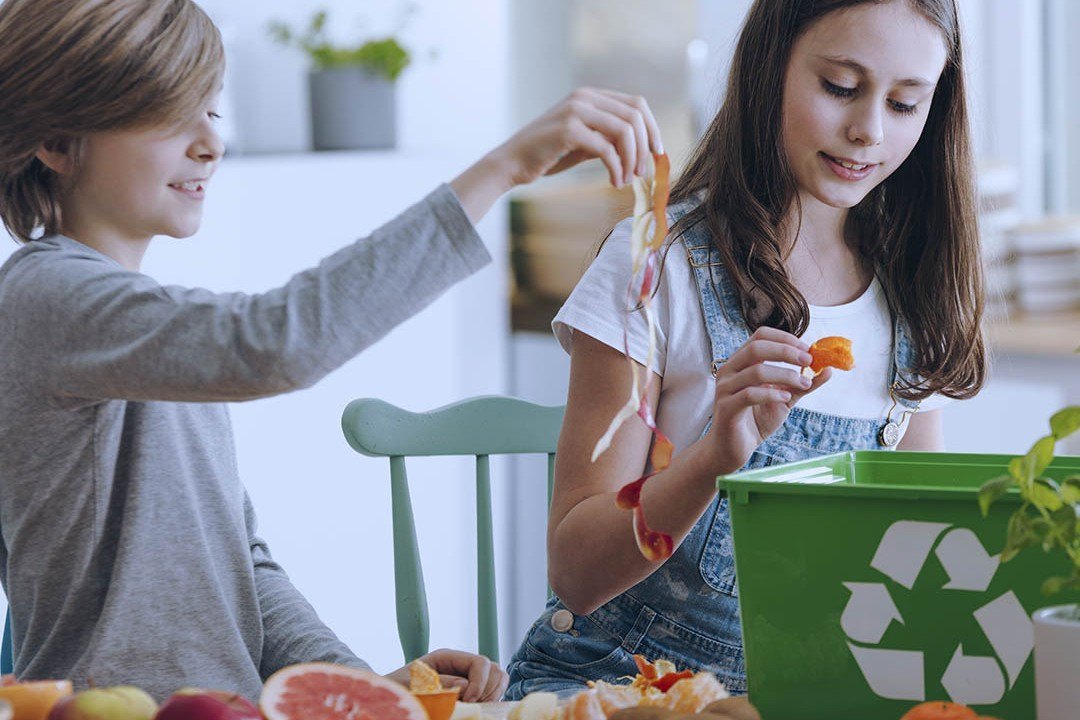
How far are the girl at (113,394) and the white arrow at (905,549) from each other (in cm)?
31

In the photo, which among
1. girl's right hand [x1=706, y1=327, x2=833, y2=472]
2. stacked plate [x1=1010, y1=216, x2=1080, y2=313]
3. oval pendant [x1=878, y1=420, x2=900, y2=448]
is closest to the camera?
girl's right hand [x1=706, y1=327, x2=833, y2=472]

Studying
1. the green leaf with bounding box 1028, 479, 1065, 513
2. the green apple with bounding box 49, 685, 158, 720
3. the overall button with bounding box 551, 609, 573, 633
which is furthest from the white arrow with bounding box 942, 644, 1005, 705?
the overall button with bounding box 551, 609, 573, 633

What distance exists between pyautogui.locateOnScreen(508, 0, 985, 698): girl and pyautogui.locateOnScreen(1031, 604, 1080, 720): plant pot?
0.45 m

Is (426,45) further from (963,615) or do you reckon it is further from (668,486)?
(963,615)

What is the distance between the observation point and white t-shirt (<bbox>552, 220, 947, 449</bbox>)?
1.22 metres

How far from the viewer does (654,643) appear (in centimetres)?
124

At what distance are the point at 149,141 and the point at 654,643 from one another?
24.1 inches

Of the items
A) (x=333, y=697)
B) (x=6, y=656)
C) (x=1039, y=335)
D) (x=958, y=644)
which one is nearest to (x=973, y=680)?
(x=958, y=644)

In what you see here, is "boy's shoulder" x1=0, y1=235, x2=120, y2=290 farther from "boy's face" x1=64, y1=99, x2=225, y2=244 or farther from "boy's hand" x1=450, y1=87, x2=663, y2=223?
"boy's hand" x1=450, y1=87, x2=663, y2=223

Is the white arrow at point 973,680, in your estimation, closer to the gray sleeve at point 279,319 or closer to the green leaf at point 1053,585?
the green leaf at point 1053,585

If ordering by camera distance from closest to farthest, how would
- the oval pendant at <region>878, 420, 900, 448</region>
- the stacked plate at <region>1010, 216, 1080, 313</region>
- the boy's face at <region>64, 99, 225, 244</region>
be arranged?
1. the boy's face at <region>64, 99, 225, 244</region>
2. the oval pendant at <region>878, 420, 900, 448</region>
3. the stacked plate at <region>1010, 216, 1080, 313</region>

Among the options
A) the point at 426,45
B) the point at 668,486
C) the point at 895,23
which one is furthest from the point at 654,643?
the point at 426,45

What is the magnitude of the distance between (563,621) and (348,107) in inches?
58.4

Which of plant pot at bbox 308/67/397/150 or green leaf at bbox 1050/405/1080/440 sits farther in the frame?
plant pot at bbox 308/67/397/150
